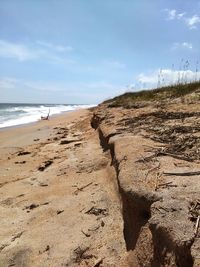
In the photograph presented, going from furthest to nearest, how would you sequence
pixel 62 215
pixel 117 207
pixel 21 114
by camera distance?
pixel 21 114
pixel 62 215
pixel 117 207

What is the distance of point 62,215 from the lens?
4.56 metres

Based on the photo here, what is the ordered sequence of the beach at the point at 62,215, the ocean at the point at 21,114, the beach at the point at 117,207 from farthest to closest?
the ocean at the point at 21,114 < the beach at the point at 62,215 < the beach at the point at 117,207

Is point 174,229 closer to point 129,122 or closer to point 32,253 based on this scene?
point 32,253

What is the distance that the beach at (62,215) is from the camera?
12.1 feet

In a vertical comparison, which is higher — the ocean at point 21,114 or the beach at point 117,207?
the beach at point 117,207

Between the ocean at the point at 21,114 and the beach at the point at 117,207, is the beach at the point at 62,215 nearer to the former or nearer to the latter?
the beach at the point at 117,207

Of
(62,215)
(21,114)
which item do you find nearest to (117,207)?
(62,215)

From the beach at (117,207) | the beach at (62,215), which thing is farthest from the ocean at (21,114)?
the beach at (117,207)

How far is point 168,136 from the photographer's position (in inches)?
220

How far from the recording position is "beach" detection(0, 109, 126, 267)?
368 cm

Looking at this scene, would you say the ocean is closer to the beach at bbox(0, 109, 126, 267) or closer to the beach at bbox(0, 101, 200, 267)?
the beach at bbox(0, 109, 126, 267)

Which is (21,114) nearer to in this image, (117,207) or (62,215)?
(62,215)

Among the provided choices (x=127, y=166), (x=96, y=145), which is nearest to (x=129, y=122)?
(x=96, y=145)

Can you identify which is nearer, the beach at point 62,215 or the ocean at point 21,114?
the beach at point 62,215
